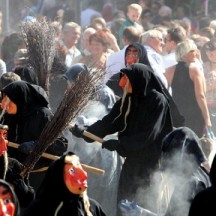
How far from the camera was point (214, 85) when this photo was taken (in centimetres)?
1427

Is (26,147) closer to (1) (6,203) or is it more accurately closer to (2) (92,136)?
(2) (92,136)

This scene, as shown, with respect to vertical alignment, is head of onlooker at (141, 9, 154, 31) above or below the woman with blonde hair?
below

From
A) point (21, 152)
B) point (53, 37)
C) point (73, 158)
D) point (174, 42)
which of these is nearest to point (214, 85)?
point (174, 42)

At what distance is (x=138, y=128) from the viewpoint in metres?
10.4

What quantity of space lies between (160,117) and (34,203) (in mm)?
2833

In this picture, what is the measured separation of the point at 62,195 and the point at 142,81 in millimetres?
2958

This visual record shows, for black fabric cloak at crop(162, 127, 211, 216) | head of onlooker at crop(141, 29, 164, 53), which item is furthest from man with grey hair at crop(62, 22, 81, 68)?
black fabric cloak at crop(162, 127, 211, 216)

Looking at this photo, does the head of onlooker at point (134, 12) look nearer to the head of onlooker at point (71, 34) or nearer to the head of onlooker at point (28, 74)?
the head of onlooker at point (71, 34)

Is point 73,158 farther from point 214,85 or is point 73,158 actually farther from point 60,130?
point 214,85

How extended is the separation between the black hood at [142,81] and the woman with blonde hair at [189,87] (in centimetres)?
264

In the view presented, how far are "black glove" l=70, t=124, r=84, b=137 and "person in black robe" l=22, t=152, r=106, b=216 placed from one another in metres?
2.82

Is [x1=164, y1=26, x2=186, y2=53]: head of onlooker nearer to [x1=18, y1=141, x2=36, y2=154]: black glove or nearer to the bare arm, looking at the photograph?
the bare arm

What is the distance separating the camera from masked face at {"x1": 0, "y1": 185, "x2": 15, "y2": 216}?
7004 mm

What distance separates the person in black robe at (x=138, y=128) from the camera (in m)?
10.4
